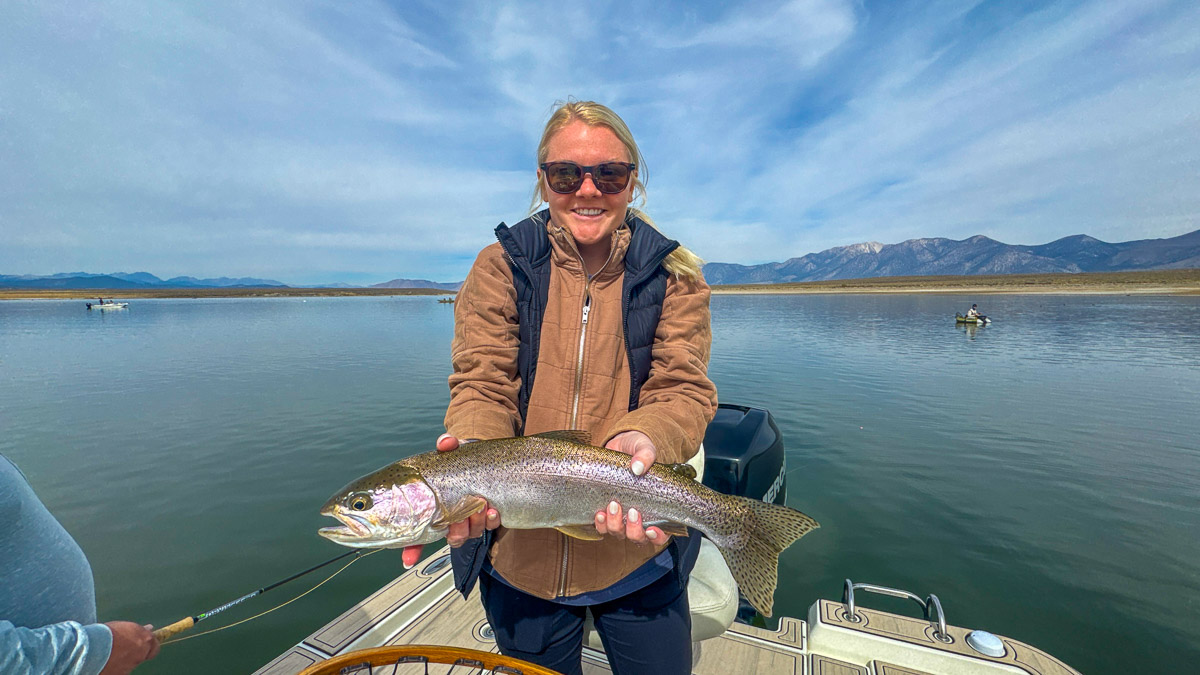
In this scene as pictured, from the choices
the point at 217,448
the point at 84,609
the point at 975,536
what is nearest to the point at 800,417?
the point at 975,536

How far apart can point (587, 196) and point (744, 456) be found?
418 centimetres

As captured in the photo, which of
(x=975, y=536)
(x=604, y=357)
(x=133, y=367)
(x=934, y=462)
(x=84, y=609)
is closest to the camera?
(x=84, y=609)

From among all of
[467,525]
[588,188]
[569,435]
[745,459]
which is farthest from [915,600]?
[588,188]

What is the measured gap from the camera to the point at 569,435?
2.62 m

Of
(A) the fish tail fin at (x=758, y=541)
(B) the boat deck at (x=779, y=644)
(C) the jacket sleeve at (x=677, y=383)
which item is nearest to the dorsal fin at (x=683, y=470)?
(C) the jacket sleeve at (x=677, y=383)

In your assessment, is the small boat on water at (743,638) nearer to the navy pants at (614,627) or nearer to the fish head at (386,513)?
the navy pants at (614,627)

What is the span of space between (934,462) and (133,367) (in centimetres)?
3498

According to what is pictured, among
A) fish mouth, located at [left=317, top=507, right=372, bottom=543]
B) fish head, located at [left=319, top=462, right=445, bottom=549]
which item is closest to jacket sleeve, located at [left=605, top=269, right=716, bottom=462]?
fish head, located at [left=319, top=462, right=445, bottom=549]

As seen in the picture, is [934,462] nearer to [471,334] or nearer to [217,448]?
[471,334]

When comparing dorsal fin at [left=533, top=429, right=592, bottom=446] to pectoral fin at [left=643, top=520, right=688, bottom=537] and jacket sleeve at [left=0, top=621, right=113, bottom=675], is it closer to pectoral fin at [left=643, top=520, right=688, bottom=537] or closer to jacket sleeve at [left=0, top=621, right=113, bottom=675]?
pectoral fin at [left=643, top=520, right=688, bottom=537]

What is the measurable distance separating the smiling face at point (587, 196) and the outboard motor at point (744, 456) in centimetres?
316

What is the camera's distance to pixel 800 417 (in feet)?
50.0

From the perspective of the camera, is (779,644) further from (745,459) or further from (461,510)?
(461,510)

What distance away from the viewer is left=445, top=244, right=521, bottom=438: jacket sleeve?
2586 mm
